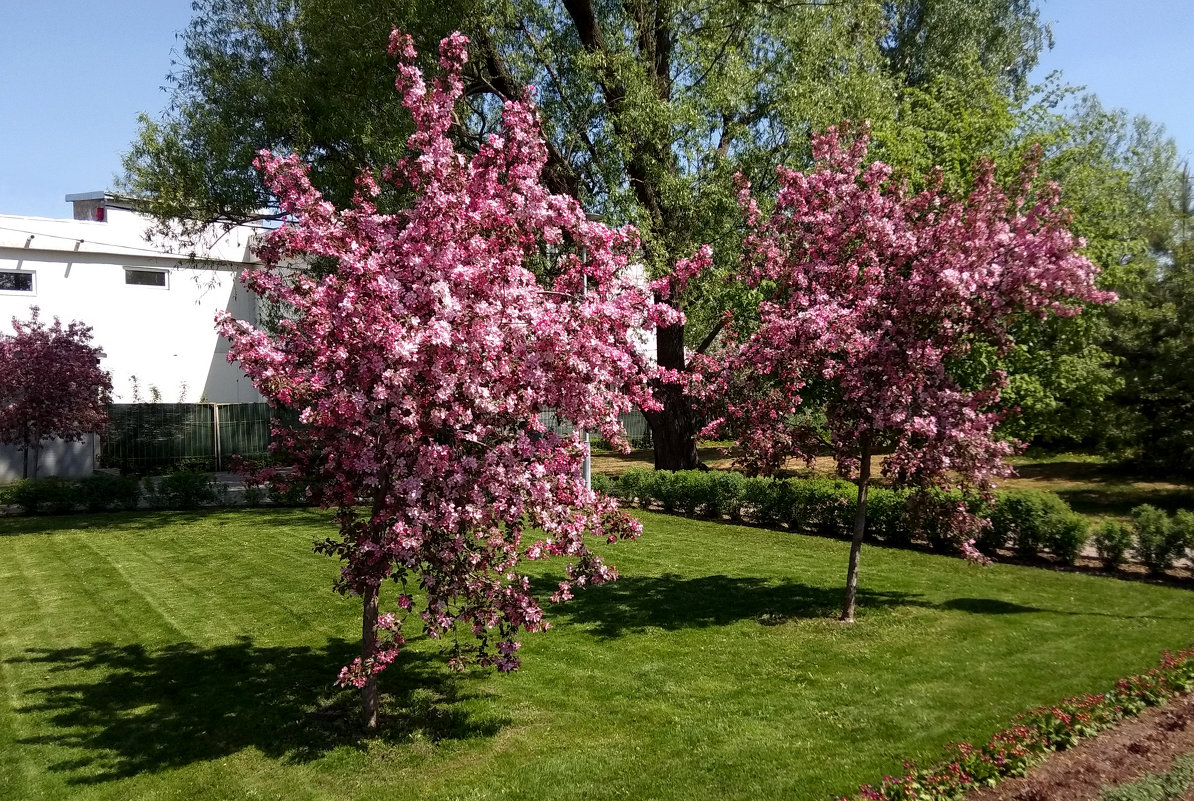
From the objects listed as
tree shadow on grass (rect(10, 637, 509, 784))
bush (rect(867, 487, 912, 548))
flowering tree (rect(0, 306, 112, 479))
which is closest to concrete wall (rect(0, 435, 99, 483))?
flowering tree (rect(0, 306, 112, 479))

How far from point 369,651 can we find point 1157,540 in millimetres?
12178

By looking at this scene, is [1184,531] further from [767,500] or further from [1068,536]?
[767,500]

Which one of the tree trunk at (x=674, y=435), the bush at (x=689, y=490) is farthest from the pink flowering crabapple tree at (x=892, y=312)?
the tree trunk at (x=674, y=435)

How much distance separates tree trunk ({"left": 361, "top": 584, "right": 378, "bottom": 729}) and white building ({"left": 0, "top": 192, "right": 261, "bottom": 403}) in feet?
79.4

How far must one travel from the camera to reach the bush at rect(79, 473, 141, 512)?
21.3 meters

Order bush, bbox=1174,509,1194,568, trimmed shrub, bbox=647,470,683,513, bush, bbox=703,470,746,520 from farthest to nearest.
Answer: trimmed shrub, bbox=647,470,683,513 → bush, bbox=703,470,746,520 → bush, bbox=1174,509,1194,568

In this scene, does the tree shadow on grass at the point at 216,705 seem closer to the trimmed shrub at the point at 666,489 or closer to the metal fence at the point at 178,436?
the trimmed shrub at the point at 666,489

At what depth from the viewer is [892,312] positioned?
394 inches

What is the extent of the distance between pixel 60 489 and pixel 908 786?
2132 centimetres

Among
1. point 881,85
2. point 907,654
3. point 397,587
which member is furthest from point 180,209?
point 907,654

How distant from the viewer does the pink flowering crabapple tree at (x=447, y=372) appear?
652 centimetres

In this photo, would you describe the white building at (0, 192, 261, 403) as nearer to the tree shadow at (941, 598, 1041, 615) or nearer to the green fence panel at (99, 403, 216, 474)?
the green fence panel at (99, 403, 216, 474)

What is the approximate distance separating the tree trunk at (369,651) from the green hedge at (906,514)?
6.75 meters

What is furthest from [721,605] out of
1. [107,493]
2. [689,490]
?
[107,493]
